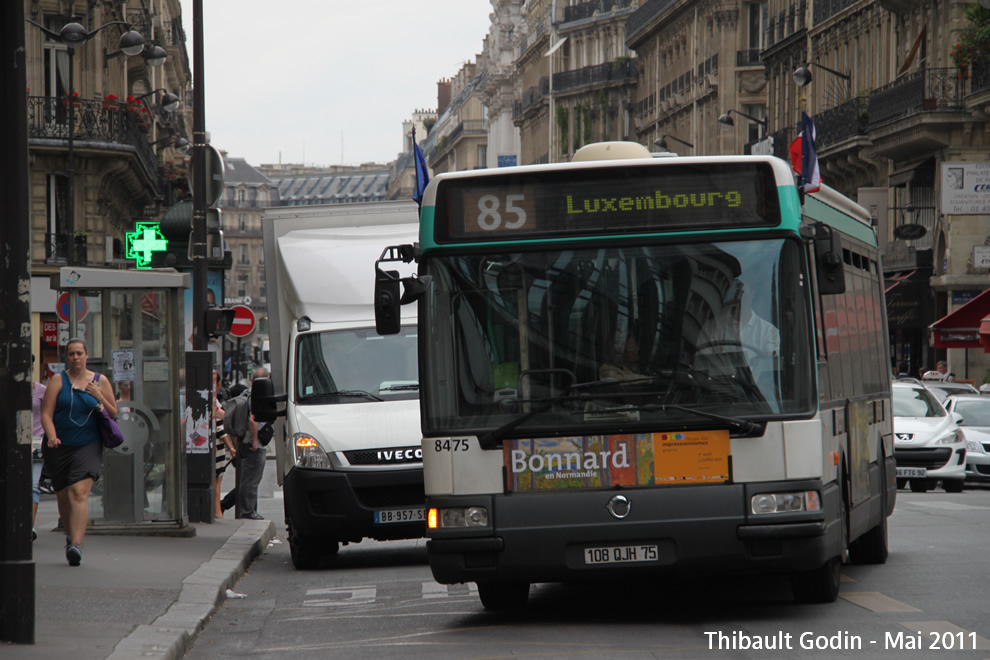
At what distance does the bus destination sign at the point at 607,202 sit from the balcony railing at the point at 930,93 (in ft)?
104

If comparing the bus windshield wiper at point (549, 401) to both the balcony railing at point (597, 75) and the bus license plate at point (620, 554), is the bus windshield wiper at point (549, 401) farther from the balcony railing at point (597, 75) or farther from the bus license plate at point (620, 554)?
the balcony railing at point (597, 75)

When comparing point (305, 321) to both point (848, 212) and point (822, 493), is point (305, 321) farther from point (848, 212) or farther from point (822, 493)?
point (822, 493)

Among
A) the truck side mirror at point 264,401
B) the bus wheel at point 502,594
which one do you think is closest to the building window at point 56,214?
the truck side mirror at point 264,401

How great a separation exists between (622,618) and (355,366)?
18.2ft

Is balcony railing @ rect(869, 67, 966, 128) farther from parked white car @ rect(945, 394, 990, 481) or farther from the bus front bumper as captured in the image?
the bus front bumper

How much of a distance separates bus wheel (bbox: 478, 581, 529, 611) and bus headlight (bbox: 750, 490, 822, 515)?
68.5 inches

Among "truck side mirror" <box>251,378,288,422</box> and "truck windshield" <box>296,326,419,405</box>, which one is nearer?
"truck side mirror" <box>251,378,288,422</box>

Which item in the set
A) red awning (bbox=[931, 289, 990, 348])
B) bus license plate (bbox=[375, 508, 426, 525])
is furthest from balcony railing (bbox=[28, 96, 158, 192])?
bus license plate (bbox=[375, 508, 426, 525])

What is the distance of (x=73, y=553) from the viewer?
12805 mm

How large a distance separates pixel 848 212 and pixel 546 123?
3595 inches

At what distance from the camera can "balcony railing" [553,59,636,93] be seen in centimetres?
8844

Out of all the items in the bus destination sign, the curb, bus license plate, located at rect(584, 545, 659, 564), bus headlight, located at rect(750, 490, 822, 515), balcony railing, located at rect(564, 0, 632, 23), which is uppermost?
balcony railing, located at rect(564, 0, 632, 23)

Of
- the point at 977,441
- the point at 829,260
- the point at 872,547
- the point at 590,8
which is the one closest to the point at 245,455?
the point at 872,547

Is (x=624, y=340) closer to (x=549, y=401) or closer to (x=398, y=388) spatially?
(x=549, y=401)
